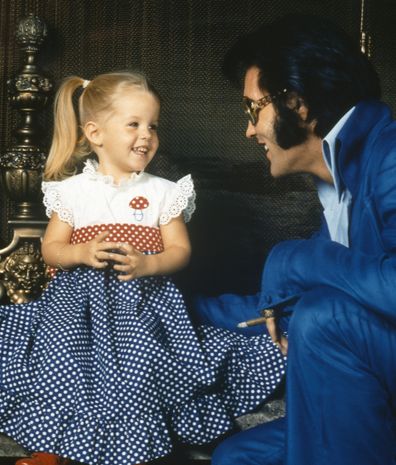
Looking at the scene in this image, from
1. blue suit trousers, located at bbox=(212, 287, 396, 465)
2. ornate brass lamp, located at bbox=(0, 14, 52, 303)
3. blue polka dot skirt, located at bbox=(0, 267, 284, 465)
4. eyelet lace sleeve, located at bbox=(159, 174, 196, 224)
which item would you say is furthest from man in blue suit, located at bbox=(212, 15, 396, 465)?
ornate brass lamp, located at bbox=(0, 14, 52, 303)

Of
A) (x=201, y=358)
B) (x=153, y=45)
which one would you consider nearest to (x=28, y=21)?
(x=153, y=45)

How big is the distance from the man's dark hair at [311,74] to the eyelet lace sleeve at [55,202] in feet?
1.75

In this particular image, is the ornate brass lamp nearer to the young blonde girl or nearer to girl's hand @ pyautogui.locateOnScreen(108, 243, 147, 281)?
the young blonde girl

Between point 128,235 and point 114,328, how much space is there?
0.26 metres

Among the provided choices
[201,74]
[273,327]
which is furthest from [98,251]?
[201,74]

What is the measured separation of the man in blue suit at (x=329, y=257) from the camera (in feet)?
3.57

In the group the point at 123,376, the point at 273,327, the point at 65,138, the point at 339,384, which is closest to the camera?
the point at 339,384

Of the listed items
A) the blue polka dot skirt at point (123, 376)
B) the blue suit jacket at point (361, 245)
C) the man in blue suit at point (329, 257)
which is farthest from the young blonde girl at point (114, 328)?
the blue suit jacket at point (361, 245)

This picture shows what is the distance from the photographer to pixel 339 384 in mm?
1089

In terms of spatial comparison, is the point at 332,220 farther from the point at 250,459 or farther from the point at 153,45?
the point at 153,45

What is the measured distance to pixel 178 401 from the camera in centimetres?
138

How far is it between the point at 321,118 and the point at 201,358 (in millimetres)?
531

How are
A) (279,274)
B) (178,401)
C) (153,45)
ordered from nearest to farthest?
(279,274), (178,401), (153,45)

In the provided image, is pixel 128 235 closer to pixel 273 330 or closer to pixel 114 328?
pixel 114 328
